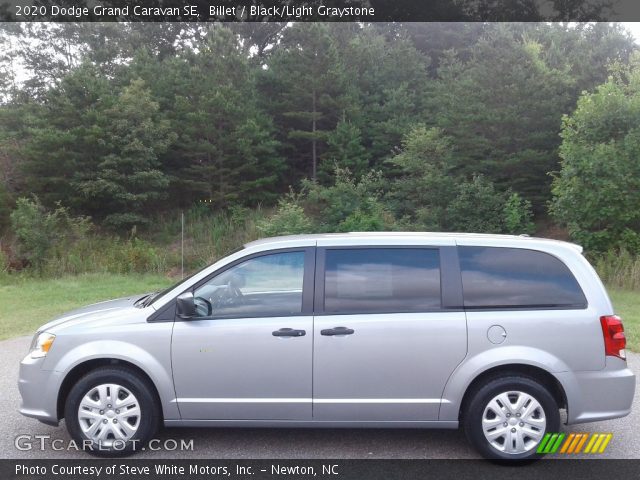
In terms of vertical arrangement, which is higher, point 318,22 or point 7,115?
point 318,22

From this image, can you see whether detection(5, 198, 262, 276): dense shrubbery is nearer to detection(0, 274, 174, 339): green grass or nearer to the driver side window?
detection(0, 274, 174, 339): green grass

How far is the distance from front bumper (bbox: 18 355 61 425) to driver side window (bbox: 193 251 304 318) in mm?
1340

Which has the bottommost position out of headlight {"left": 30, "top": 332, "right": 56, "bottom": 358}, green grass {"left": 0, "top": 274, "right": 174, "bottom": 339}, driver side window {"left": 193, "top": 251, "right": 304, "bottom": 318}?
green grass {"left": 0, "top": 274, "right": 174, "bottom": 339}

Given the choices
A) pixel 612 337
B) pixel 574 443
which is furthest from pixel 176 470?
pixel 612 337

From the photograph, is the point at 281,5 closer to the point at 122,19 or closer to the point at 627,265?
the point at 122,19

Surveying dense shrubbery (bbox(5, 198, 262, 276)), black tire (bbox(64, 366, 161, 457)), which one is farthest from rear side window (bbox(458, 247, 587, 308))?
dense shrubbery (bbox(5, 198, 262, 276))

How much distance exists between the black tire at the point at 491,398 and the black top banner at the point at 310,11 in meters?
22.7

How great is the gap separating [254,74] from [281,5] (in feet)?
11.4

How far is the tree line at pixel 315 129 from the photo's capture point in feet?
76.0

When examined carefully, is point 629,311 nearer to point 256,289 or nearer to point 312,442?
point 312,442

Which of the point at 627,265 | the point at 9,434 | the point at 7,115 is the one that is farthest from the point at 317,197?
the point at 9,434

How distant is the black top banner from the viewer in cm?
2786

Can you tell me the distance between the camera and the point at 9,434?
5.43 metres

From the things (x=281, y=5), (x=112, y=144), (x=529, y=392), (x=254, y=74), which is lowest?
(x=529, y=392)
